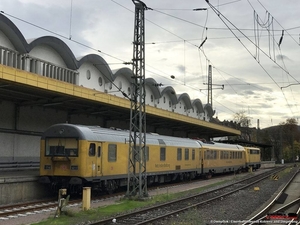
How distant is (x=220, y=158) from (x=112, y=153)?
20006mm

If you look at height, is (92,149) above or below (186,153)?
above

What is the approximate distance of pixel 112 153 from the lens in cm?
2064

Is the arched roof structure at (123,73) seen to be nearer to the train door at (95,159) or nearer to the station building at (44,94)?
the station building at (44,94)

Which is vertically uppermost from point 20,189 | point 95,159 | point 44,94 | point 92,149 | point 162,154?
point 44,94

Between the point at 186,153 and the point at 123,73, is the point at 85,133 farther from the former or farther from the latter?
the point at 123,73

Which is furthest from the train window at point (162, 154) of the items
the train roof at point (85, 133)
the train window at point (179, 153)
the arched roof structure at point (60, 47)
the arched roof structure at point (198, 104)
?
the arched roof structure at point (198, 104)

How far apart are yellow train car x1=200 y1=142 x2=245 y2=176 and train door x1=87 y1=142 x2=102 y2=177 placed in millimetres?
15506

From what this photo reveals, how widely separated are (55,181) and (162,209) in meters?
5.45

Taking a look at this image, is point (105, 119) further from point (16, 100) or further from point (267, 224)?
point (267, 224)

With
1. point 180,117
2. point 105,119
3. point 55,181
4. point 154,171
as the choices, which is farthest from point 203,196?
point 180,117

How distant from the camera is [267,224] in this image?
503 inches

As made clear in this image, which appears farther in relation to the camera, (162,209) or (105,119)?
(105,119)

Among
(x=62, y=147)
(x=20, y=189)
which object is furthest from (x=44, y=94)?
(x=20, y=189)

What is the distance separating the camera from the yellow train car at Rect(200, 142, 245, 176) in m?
34.8
